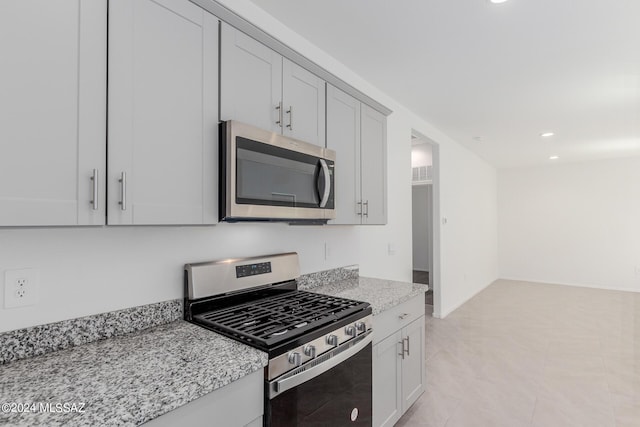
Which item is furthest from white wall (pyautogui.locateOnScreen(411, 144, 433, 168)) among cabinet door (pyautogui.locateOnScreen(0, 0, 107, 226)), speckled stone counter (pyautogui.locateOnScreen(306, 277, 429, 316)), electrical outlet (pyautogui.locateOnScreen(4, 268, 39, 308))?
electrical outlet (pyautogui.locateOnScreen(4, 268, 39, 308))

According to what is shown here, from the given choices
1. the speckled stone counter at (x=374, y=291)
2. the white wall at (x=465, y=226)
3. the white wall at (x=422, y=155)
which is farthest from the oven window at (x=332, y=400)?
the white wall at (x=422, y=155)

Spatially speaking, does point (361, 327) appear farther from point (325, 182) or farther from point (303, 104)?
point (303, 104)

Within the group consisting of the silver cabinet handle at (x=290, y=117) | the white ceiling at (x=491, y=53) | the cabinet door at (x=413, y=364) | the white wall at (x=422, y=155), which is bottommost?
the cabinet door at (x=413, y=364)

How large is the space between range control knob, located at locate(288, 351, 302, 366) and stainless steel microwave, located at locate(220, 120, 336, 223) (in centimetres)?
60

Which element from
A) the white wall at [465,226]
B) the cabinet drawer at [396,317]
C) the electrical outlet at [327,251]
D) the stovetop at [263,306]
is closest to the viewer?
the stovetop at [263,306]

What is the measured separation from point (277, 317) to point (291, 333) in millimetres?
240

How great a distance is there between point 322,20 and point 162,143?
1.40m

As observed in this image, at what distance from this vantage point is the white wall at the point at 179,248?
3.97 feet

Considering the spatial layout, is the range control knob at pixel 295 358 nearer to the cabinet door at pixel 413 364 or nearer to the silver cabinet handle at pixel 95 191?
the silver cabinet handle at pixel 95 191

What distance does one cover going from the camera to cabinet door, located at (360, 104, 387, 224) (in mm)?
2451

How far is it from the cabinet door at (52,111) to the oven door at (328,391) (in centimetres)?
88

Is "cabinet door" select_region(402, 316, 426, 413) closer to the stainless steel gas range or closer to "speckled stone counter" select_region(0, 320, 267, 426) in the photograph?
the stainless steel gas range

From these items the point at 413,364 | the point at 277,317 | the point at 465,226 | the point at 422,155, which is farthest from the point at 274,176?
the point at 465,226

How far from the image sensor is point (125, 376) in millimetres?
1013
